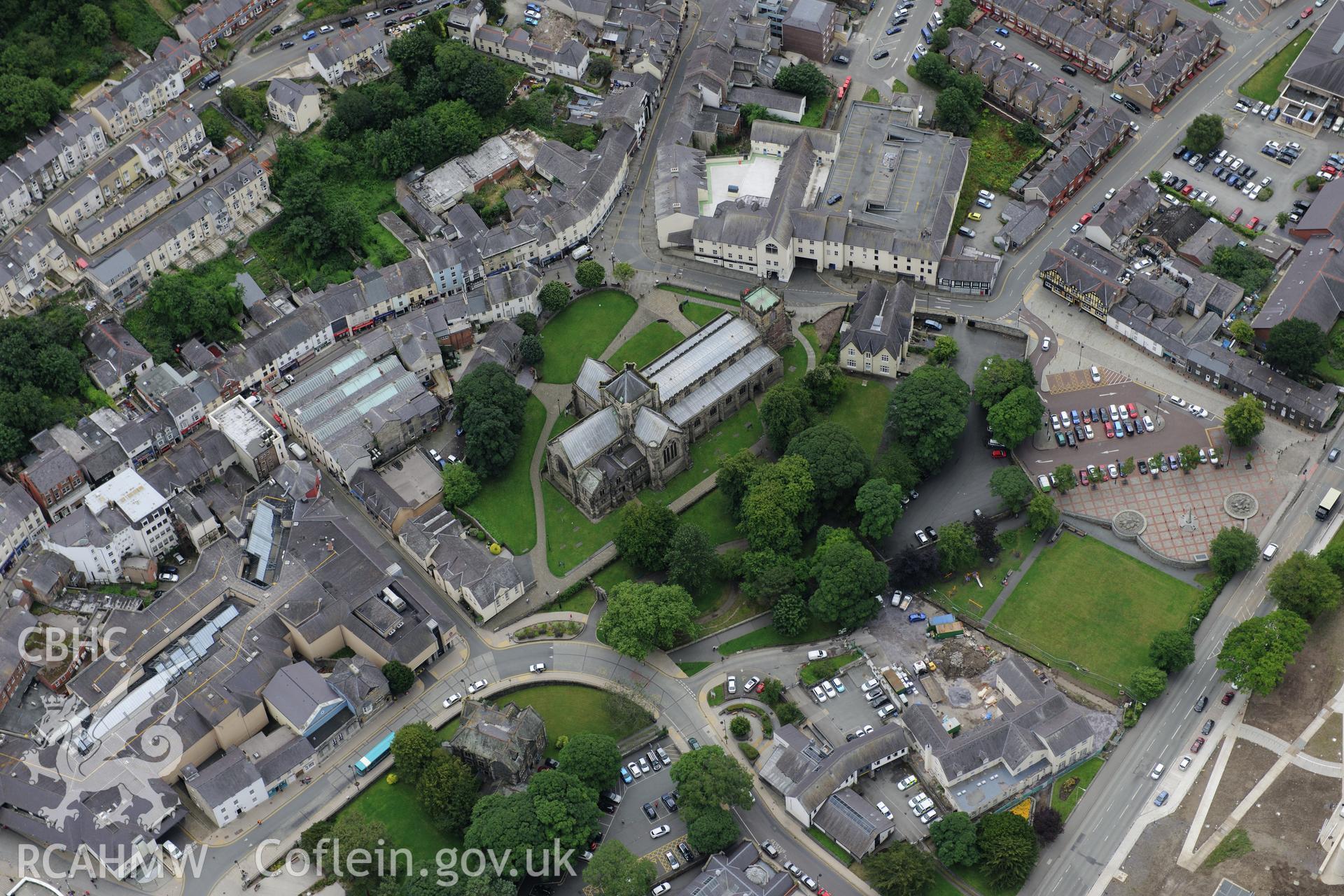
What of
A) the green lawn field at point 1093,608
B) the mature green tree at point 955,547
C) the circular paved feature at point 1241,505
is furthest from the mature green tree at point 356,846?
the circular paved feature at point 1241,505

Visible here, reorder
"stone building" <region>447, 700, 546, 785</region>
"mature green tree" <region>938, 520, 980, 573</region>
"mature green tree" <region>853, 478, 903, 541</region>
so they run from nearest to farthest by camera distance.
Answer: "stone building" <region>447, 700, 546, 785</region> < "mature green tree" <region>938, 520, 980, 573</region> < "mature green tree" <region>853, 478, 903, 541</region>

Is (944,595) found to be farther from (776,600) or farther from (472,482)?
(472,482)

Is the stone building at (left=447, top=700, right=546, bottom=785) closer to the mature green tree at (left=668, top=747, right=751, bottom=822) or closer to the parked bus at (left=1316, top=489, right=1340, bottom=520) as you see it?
the mature green tree at (left=668, top=747, right=751, bottom=822)

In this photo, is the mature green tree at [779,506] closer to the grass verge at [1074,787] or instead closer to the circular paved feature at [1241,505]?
the grass verge at [1074,787]

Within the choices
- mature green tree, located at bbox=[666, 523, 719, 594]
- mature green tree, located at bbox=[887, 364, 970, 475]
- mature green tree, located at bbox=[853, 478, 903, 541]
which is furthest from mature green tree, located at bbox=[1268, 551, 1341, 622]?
mature green tree, located at bbox=[666, 523, 719, 594]

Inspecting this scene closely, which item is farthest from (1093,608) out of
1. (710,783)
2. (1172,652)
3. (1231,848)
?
(710,783)
